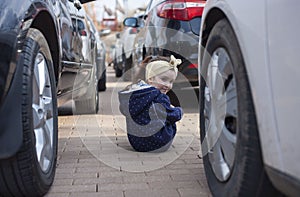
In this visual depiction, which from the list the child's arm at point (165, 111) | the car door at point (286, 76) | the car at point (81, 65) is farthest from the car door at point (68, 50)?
the car door at point (286, 76)

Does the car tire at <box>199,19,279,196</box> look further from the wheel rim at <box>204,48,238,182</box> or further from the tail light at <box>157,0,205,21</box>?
the tail light at <box>157,0,205,21</box>

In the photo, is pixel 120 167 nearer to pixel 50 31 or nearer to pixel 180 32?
pixel 50 31

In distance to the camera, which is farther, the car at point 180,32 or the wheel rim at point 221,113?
the car at point 180,32

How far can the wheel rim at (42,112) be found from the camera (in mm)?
2330

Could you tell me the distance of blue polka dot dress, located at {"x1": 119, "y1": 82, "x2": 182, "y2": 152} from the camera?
3600mm

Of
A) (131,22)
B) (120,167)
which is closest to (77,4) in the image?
(120,167)

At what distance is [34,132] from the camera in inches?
87.6

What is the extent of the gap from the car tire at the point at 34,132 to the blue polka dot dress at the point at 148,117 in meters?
1.03

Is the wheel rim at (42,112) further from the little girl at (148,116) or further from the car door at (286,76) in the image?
the car door at (286,76)

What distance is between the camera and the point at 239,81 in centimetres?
185

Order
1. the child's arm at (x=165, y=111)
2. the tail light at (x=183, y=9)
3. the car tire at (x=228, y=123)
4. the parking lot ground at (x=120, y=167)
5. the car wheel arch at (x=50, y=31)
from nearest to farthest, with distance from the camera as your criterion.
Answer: the car tire at (x=228, y=123) → the car wheel arch at (x=50, y=31) → the parking lot ground at (x=120, y=167) → the child's arm at (x=165, y=111) → the tail light at (x=183, y=9)

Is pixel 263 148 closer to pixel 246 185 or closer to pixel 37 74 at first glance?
pixel 246 185

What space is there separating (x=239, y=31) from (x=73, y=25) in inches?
85.4

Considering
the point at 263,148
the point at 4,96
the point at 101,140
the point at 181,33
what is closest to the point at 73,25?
the point at 101,140
